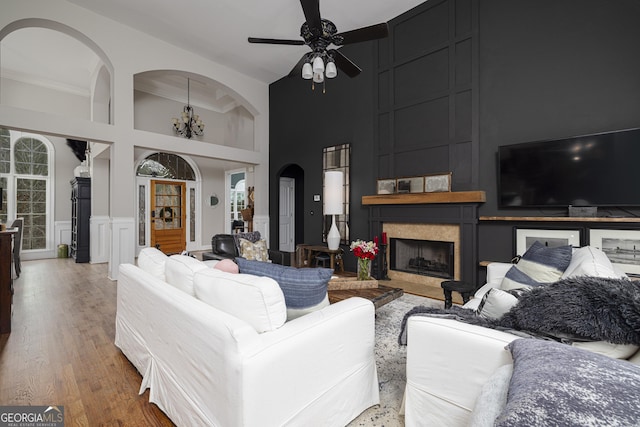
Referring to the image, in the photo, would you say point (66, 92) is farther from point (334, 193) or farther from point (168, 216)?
point (334, 193)

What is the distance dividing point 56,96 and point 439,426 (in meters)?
9.11

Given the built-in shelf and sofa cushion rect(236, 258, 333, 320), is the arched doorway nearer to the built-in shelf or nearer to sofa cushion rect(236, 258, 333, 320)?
sofa cushion rect(236, 258, 333, 320)

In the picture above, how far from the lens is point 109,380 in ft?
6.20

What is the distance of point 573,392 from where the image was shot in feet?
2.02

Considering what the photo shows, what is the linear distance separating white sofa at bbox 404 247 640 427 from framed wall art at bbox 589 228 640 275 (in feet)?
6.82

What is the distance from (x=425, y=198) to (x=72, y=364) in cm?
402

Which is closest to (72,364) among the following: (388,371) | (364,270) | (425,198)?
(388,371)

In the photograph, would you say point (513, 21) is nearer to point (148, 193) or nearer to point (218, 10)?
point (218, 10)

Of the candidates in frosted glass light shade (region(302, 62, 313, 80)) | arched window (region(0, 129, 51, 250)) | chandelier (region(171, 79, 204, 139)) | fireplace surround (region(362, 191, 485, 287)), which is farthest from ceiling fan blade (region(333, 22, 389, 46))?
arched window (region(0, 129, 51, 250))

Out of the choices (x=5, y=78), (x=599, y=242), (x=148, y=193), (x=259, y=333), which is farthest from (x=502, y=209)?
(x=5, y=78)

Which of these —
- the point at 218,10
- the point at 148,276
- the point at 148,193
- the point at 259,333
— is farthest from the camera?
the point at 148,193

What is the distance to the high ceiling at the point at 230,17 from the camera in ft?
13.7

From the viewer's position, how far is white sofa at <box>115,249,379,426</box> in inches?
43.1

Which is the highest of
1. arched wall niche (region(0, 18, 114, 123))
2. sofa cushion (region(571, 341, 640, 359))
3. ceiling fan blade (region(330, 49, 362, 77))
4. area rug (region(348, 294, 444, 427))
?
arched wall niche (region(0, 18, 114, 123))
